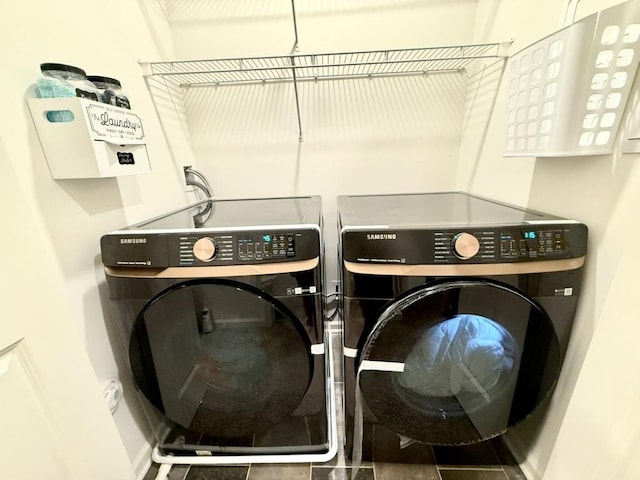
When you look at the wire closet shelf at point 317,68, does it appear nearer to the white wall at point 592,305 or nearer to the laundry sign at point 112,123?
the white wall at point 592,305

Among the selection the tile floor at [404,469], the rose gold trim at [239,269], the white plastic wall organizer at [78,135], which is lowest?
the tile floor at [404,469]

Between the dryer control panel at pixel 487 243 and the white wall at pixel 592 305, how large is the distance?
0.08m

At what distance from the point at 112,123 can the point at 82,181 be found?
0.66 feet

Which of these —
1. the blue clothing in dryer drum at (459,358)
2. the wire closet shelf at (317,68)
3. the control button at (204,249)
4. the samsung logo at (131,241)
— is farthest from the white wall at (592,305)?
the samsung logo at (131,241)

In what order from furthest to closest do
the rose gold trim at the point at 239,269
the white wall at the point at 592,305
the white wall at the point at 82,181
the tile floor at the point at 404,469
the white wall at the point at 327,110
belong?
the white wall at the point at 327,110, the tile floor at the point at 404,469, the rose gold trim at the point at 239,269, the white wall at the point at 82,181, the white wall at the point at 592,305

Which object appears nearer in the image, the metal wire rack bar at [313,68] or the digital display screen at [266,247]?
the digital display screen at [266,247]

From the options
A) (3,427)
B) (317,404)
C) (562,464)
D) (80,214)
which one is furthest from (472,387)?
(80,214)

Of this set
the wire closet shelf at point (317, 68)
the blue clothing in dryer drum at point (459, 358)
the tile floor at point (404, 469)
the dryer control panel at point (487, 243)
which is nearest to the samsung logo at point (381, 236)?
the dryer control panel at point (487, 243)

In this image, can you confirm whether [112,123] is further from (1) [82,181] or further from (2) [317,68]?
(2) [317,68]

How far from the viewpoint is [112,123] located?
82cm

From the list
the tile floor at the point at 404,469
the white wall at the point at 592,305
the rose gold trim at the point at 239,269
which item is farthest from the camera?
the tile floor at the point at 404,469

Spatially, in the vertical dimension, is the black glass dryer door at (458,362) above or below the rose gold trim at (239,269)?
below

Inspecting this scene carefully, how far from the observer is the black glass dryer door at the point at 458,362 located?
0.77m

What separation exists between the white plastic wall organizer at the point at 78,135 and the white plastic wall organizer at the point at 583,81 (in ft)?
3.86
